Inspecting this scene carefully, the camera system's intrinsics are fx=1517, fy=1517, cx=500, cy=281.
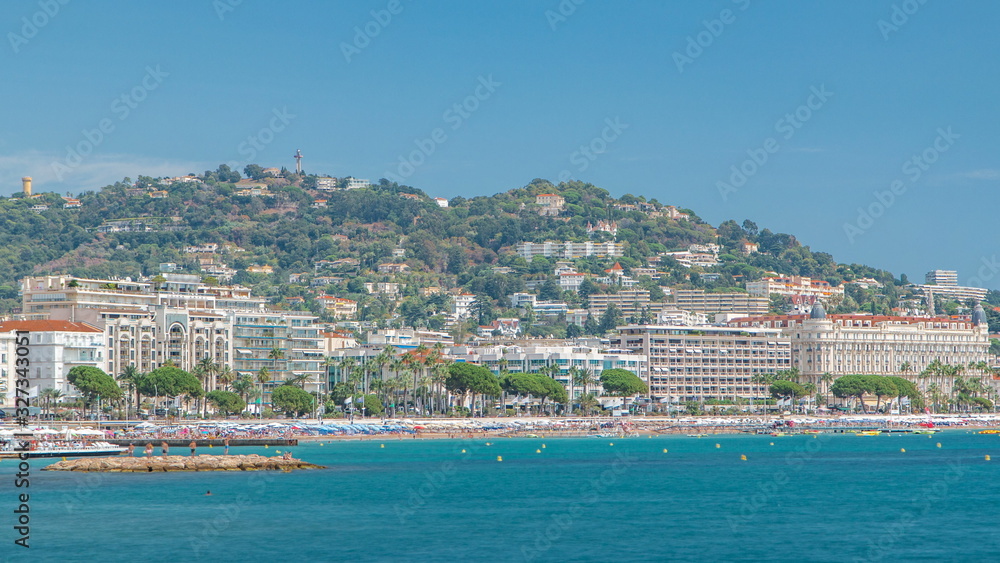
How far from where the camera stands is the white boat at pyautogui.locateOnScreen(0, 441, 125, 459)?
101 m

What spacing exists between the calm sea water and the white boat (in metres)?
4.48

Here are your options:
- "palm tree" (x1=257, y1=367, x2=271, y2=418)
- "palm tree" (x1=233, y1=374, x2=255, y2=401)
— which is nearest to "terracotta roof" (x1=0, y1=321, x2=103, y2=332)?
"palm tree" (x1=233, y1=374, x2=255, y2=401)

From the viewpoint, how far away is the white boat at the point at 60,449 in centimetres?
10106

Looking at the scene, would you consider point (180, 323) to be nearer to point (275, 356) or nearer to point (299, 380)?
point (275, 356)

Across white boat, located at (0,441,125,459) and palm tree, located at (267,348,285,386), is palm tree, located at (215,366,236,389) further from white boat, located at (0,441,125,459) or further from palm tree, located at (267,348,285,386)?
white boat, located at (0,441,125,459)

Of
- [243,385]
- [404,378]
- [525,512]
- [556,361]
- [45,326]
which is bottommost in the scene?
[525,512]

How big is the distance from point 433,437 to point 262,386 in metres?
27.3

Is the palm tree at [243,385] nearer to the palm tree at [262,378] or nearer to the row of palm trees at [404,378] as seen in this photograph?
the palm tree at [262,378]

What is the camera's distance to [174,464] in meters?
88.6

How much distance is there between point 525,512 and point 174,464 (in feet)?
94.2

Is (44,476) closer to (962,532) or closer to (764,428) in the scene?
(962,532)

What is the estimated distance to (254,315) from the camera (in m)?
164

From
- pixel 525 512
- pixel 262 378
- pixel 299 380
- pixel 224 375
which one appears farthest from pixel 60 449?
pixel 299 380

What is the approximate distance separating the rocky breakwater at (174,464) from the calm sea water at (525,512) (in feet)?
7.64
